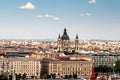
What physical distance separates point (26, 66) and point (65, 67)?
423 centimetres

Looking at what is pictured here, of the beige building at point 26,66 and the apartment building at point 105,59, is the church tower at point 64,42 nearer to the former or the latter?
the apartment building at point 105,59

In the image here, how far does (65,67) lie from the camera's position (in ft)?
169

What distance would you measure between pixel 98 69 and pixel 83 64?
1.90 metres

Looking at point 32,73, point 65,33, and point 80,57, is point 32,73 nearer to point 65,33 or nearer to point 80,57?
point 80,57

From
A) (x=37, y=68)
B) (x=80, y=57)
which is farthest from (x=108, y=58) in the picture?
(x=37, y=68)

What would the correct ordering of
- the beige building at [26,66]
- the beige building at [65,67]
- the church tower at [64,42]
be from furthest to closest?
the church tower at [64,42]
the beige building at [65,67]
the beige building at [26,66]

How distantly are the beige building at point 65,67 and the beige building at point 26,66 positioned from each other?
1017 mm

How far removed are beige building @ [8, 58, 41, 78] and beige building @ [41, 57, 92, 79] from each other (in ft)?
3.34

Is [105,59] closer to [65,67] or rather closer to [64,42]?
[64,42]

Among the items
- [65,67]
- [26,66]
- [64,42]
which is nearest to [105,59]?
[64,42]

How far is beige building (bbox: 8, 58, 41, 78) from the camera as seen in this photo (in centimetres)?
5053

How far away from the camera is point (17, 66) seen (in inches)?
2000

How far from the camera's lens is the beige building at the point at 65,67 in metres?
51.0

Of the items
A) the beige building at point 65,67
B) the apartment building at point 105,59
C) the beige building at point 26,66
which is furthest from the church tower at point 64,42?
the beige building at point 26,66
